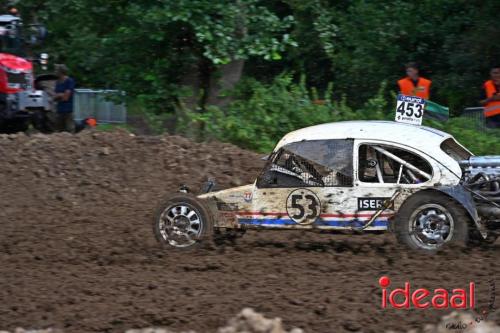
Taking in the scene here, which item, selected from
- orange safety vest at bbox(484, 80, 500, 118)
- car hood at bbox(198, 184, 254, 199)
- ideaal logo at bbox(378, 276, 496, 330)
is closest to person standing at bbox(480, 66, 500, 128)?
orange safety vest at bbox(484, 80, 500, 118)

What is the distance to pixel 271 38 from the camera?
18.5 m

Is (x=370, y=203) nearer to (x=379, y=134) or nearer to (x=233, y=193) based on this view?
(x=379, y=134)

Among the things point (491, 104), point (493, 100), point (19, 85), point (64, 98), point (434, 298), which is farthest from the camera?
point (19, 85)

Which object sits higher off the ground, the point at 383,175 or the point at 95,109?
the point at 95,109

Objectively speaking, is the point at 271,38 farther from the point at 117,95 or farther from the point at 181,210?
the point at 181,210

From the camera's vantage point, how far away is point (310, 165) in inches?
421

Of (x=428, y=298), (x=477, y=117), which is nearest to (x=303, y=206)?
(x=428, y=298)

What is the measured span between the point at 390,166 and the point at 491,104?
5793 millimetres

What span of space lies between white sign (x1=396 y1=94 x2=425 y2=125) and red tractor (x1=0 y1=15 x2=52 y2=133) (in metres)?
10.9

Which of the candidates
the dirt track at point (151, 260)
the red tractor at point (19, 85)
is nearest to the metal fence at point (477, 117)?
the dirt track at point (151, 260)

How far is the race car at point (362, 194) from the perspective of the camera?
1012 cm

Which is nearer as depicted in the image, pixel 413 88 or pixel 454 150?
pixel 454 150

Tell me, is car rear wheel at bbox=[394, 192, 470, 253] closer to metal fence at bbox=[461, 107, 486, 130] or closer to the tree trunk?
metal fence at bbox=[461, 107, 486, 130]

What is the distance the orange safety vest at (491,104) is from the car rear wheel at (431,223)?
19.6 feet
